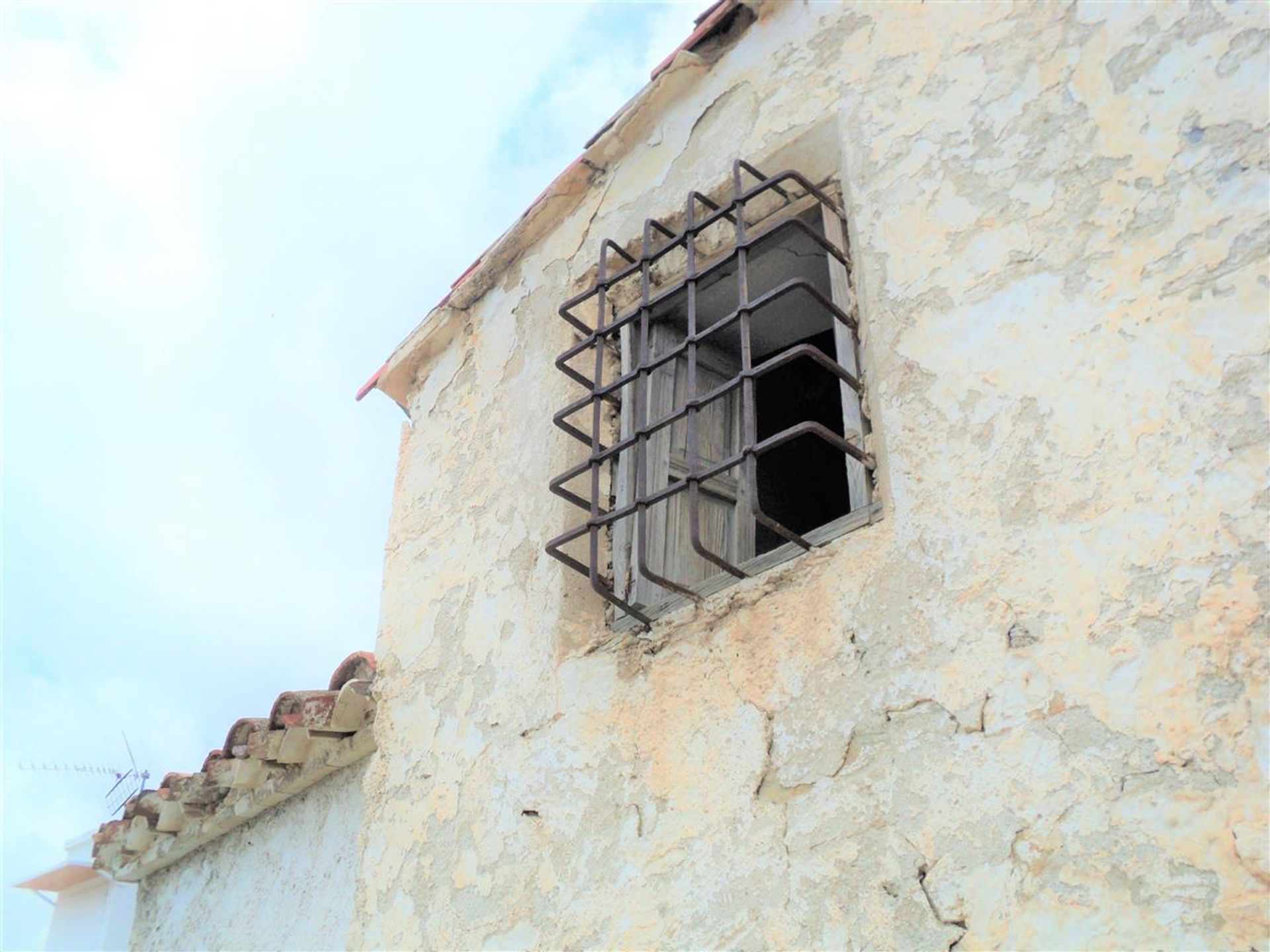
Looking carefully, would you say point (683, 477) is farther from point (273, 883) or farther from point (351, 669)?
point (273, 883)

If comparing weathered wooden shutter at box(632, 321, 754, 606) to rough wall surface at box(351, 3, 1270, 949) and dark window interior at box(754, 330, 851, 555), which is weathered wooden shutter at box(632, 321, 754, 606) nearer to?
rough wall surface at box(351, 3, 1270, 949)

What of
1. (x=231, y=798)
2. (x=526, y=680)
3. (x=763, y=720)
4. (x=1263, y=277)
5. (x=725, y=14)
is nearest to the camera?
(x=1263, y=277)

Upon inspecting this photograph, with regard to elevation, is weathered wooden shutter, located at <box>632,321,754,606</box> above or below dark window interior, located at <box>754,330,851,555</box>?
below

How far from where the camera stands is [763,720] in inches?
99.9

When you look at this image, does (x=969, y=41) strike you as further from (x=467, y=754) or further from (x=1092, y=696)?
(x=467, y=754)

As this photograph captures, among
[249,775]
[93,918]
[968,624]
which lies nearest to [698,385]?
[968,624]

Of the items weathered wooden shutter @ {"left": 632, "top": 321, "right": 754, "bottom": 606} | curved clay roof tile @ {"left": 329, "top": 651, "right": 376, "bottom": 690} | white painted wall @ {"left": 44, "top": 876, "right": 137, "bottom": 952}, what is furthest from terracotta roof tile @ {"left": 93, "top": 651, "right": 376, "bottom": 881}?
white painted wall @ {"left": 44, "top": 876, "right": 137, "bottom": 952}

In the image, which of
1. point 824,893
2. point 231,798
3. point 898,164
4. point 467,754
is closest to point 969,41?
point 898,164

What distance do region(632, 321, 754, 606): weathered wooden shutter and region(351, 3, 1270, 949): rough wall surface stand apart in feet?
0.85

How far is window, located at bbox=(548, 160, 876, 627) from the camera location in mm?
2754

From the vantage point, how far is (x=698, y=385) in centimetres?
366

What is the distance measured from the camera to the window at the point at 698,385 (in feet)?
9.04

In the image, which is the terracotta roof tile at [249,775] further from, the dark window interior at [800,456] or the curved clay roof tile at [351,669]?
the dark window interior at [800,456]

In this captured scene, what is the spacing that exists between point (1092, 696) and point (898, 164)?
1.39 m
